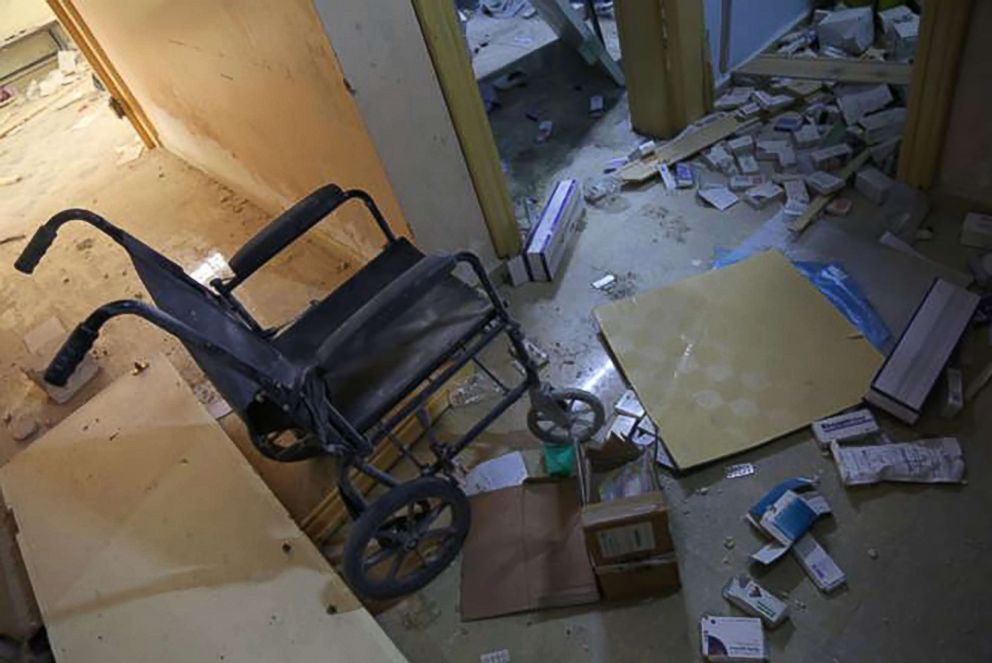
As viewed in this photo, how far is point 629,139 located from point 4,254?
329cm

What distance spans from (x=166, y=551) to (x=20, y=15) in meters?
5.64

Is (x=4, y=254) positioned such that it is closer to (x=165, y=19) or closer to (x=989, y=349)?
(x=165, y=19)

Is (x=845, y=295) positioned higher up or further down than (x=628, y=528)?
further down

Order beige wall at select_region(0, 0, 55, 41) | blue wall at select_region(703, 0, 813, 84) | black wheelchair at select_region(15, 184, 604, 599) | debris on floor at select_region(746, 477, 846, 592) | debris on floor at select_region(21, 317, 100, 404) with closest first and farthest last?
black wheelchair at select_region(15, 184, 604, 599)
debris on floor at select_region(746, 477, 846, 592)
debris on floor at select_region(21, 317, 100, 404)
blue wall at select_region(703, 0, 813, 84)
beige wall at select_region(0, 0, 55, 41)

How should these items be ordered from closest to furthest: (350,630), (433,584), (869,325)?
(350,630), (433,584), (869,325)

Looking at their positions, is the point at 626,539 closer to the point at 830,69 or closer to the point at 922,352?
the point at 922,352

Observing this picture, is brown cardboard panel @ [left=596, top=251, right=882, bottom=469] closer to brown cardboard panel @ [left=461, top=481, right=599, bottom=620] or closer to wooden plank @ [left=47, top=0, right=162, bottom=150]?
brown cardboard panel @ [left=461, top=481, right=599, bottom=620]

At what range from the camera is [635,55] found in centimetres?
274

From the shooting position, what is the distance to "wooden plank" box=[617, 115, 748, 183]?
9.10 feet

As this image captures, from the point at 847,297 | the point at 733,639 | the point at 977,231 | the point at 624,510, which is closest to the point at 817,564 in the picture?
the point at 733,639

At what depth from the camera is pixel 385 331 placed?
164 centimetres

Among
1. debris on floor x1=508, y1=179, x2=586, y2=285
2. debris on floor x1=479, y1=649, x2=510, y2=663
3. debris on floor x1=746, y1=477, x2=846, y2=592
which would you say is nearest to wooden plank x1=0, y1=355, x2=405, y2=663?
debris on floor x1=479, y1=649, x2=510, y2=663

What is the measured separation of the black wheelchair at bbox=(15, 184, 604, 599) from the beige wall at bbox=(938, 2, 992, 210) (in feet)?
4.85

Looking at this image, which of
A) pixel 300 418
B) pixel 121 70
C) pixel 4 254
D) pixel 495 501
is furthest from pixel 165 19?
pixel 495 501
